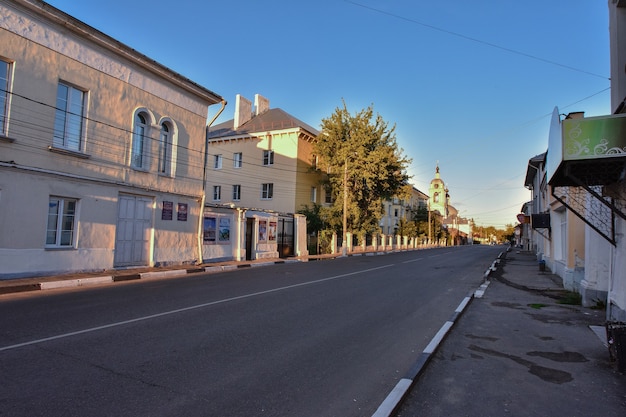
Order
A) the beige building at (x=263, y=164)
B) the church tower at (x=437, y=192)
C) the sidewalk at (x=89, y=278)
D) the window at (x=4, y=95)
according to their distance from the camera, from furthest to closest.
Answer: the church tower at (x=437, y=192) → the beige building at (x=263, y=164) → the window at (x=4, y=95) → the sidewalk at (x=89, y=278)

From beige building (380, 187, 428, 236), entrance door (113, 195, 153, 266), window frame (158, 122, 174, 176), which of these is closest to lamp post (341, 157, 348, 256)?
beige building (380, 187, 428, 236)

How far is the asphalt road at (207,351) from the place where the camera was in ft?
12.4

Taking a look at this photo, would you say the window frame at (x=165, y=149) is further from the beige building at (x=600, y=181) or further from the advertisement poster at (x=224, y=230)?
the beige building at (x=600, y=181)

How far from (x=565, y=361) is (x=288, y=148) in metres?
29.3

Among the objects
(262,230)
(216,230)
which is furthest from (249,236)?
(216,230)

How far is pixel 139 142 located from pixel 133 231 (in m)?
3.73

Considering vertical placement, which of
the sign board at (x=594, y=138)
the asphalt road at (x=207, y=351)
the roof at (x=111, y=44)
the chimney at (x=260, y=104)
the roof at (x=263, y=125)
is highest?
the chimney at (x=260, y=104)

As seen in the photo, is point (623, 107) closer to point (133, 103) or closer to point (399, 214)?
point (133, 103)

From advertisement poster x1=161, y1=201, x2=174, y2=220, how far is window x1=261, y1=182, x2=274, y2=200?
16602 millimetres

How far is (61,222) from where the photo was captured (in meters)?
13.2

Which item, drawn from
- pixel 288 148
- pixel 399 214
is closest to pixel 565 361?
pixel 288 148

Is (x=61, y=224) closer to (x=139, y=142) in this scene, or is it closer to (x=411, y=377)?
(x=139, y=142)

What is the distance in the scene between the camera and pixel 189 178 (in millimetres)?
18578

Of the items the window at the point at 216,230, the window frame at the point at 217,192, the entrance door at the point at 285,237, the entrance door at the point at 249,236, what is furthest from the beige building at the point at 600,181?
the window frame at the point at 217,192
